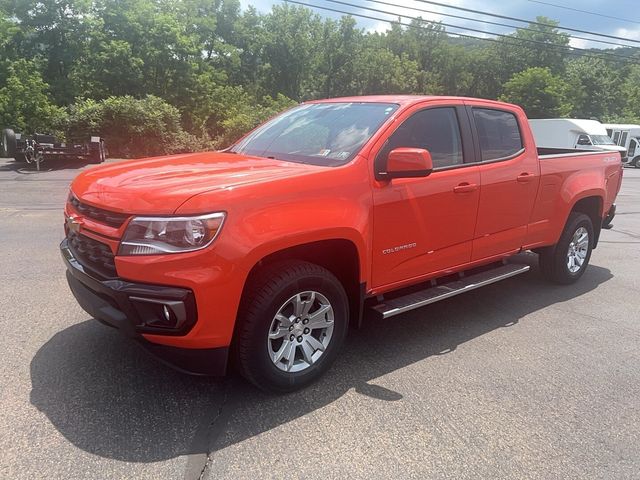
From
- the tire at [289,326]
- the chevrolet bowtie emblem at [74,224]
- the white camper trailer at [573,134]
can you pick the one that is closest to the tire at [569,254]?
the tire at [289,326]

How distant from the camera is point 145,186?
2.91 metres

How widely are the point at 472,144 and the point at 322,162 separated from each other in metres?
1.52

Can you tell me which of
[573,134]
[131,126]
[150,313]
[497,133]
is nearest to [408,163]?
[497,133]

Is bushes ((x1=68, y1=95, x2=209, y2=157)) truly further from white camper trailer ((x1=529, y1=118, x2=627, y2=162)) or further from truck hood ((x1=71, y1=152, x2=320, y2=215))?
truck hood ((x1=71, y1=152, x2=320, y2=215))

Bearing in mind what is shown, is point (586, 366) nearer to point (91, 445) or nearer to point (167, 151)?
point (91, 445)

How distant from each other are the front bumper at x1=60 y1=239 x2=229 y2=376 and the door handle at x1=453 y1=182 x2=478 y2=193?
87.4 inches

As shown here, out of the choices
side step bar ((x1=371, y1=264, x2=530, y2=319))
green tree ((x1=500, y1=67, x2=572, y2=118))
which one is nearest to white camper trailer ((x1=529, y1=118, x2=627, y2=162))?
green tree ((x1=500, y1=67, x2=572, y2=118))

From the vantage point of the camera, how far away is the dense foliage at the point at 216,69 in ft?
76.8

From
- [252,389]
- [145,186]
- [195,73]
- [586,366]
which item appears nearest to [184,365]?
[252,389]

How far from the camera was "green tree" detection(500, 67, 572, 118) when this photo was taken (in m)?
49.2

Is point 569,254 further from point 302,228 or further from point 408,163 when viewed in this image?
point 302,228

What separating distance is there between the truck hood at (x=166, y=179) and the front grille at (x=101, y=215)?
0.03 m

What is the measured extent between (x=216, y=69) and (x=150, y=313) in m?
44.8

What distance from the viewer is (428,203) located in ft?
12.3
